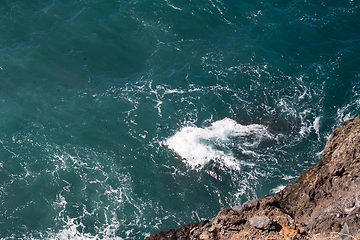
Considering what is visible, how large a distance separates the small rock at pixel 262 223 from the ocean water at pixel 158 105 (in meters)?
9.21

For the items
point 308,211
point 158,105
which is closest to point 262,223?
point 308,211

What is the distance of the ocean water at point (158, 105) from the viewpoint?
35.4 m

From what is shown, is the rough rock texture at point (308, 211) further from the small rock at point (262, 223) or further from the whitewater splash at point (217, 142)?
the whitewater splash at point (217, 142)

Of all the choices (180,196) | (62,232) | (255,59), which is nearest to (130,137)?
(180,196)

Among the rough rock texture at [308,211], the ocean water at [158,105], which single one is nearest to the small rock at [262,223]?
the rough rock texture at [308,211]

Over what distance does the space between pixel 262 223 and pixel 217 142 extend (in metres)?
16.0

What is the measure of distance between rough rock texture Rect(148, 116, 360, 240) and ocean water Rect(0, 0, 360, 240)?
6174 millimetres

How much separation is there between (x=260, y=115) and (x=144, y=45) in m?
21.3

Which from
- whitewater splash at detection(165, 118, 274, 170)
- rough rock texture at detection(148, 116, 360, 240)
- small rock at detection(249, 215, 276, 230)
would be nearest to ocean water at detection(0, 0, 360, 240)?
whitewater splash at detection(165, 118, 274, 170)

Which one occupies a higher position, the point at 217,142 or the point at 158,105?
the point at 158,105

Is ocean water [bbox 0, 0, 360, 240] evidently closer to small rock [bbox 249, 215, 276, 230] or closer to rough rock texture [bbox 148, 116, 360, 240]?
rough rock texture [bbox 148, 116, 360, 240]

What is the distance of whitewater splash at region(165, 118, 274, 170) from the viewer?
38625 mm

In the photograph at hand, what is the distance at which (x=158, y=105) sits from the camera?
4325 centimetres

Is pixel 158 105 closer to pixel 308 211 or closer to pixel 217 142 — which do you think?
pixel 217 142
